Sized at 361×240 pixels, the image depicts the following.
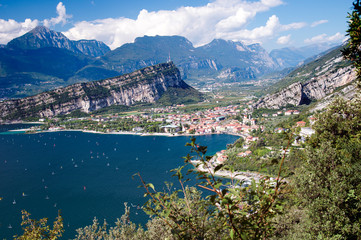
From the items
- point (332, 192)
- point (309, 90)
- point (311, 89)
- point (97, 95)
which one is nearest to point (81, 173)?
point (332, 192)

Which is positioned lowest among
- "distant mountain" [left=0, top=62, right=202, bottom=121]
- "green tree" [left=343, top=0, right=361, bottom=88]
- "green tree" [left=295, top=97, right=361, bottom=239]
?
"green tree" [left=295, top=97, right=361, bottom=239]

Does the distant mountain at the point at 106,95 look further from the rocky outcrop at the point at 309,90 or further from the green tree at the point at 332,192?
the green tree at the point at 332,192

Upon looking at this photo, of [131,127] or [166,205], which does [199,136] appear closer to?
[131,127]

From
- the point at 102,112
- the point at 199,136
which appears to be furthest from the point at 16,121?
the point at 199,136

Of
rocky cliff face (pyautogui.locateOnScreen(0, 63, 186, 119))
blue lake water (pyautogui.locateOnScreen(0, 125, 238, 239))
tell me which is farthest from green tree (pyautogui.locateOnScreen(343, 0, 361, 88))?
rocky cliff face (pyautogui.locateOnScreen(0, 63, 186, 119))

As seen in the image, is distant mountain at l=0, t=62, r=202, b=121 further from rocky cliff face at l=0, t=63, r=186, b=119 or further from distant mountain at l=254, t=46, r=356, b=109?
distant mountain at l=254, t=46, r=356, b=109

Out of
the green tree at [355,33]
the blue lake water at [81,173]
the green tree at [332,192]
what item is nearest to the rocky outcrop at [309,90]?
the blue lake water at [81,173]

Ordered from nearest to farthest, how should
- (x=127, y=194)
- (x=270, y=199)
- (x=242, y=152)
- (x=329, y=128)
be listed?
1. (x=270, y=199)
2. (x=329, y=128)
3. (x=127, y=194)
4. (x=242, y=152)

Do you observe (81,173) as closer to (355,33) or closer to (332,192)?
(332,192)
